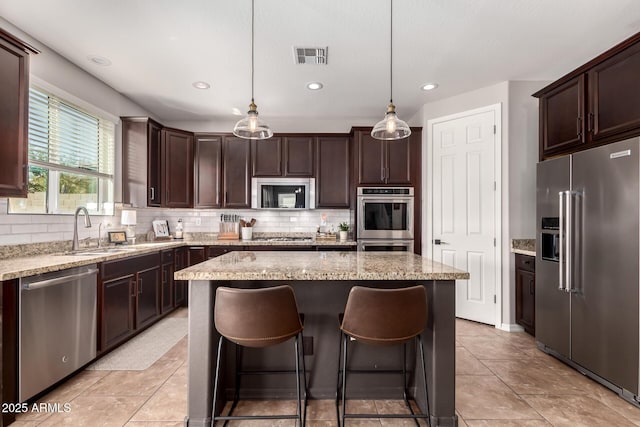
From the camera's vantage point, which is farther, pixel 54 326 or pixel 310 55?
pixel 310 55

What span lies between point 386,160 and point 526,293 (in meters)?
2.20

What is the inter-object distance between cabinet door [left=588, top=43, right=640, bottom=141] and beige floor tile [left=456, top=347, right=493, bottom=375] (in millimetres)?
2010

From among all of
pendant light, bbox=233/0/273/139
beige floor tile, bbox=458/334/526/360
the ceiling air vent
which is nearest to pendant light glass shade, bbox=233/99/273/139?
pendant light, bbox=233/0/273/139

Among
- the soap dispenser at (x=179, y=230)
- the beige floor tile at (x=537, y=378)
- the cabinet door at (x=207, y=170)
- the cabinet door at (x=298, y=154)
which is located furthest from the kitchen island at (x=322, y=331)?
the soap dispenser at (x=179, y=230)

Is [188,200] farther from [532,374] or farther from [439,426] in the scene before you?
[532,374]

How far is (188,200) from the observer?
4504 millimetres

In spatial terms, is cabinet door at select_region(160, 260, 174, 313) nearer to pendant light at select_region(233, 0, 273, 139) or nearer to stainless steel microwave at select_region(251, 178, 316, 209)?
stainless steel microwave at select_region(251, 178, 316, 209)

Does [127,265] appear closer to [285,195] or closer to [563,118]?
[285,195]

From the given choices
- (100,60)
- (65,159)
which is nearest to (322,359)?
(65,159)

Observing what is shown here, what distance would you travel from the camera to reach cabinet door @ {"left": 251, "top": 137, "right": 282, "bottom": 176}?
457cm

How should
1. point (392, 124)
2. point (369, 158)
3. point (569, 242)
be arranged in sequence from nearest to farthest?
point (392, 124) → point (569, 242) → point (369, 158)

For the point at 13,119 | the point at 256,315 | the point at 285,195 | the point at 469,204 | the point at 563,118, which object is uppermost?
the point at 563,118

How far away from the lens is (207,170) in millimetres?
4570

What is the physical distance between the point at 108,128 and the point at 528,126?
15.7ft
